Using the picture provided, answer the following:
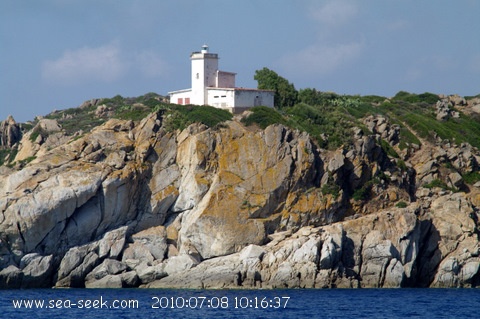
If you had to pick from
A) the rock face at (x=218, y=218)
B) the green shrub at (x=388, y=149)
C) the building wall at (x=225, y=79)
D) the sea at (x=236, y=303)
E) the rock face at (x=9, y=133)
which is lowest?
the sea at (x=236, y=303)

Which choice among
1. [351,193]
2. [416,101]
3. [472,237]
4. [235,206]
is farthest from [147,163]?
[416,101]

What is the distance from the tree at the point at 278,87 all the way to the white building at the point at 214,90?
4.74 metres

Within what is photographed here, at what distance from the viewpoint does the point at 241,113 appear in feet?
216

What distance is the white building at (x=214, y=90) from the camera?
66688mm

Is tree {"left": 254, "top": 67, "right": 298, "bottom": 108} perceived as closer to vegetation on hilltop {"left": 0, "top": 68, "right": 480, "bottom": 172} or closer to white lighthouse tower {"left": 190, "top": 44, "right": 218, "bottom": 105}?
vegetation on hilltop {"left": 0, "top": 68, "right": 480, "bottom": 172}

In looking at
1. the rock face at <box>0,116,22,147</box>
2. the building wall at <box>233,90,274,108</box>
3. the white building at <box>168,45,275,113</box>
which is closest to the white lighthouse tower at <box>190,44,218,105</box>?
the white building at <box>168,45,275,113</box>

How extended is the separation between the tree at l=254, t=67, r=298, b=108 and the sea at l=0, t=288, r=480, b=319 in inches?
881

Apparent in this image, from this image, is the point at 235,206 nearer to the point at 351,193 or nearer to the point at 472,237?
the point at 351,193

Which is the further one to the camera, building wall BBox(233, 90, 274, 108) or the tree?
the tree

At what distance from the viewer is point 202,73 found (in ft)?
221

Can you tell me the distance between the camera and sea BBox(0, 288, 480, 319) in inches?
1791

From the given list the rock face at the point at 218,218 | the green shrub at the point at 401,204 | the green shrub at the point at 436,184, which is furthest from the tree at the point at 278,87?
the green shrub at the point at 401,204

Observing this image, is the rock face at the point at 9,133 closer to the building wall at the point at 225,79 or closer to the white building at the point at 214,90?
the white building at the point at 214,90
